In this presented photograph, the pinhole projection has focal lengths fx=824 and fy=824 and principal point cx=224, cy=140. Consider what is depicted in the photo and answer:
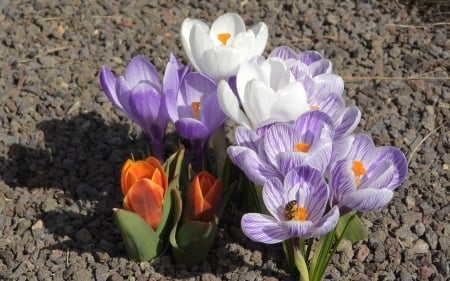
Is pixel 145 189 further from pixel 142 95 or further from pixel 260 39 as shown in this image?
pixel 260 39

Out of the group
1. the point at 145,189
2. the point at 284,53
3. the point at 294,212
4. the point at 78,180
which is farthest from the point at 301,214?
the point at 78,180

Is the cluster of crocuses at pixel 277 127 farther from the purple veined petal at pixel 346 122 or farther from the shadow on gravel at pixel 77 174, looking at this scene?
the shadow on gravel at pixel 77 174

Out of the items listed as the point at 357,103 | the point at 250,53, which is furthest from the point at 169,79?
the point at 357,103

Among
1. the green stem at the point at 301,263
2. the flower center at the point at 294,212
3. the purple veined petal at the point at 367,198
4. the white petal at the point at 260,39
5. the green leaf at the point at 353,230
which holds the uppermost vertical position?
the white petal at the point at 260,39

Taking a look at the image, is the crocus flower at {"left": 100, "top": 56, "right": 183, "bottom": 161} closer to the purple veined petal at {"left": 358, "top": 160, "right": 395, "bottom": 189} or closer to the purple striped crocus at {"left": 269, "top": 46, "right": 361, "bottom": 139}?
the purple striped crocus at {"left": 269, "top": 46, "right": 361, "bottom": 139}

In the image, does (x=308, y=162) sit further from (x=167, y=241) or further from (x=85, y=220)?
(x=85, y=220)

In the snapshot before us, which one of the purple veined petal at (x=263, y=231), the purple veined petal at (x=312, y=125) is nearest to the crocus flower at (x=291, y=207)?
the purple veined petal at (x=263, y=231)
